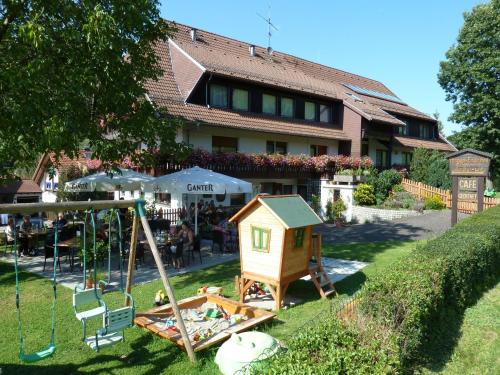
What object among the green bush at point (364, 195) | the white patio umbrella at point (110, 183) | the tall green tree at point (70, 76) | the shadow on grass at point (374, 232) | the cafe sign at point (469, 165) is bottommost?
the shadow on grass at point (374, 232)

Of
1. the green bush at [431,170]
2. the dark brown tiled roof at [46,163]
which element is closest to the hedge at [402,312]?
the green bush at [431,170]

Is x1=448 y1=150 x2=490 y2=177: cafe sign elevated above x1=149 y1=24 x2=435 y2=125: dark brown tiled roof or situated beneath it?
situated beneath

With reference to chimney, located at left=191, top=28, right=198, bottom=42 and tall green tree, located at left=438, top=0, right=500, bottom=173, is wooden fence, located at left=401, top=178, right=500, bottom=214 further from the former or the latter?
chimney, located at left=191, top=28, right=198, bottom=42

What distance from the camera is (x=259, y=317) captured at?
705 cm

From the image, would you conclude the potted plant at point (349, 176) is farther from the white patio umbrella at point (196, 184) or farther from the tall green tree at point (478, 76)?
the tall green tree at point (478, 76)

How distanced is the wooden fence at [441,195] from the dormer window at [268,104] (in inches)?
365

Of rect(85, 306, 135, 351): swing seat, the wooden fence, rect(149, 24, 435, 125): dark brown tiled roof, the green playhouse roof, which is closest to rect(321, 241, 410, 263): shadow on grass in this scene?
the green playhouse roof

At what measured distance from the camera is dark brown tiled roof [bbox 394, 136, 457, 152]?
32.4 metres

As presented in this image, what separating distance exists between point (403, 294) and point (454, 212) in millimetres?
10387

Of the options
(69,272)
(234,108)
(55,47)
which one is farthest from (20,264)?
(234,108)

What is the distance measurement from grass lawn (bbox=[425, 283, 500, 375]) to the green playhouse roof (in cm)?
324

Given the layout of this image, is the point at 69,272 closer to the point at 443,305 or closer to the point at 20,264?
the point at 20,264

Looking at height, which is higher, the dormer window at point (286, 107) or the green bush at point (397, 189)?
the dormer window at point (286, 107)

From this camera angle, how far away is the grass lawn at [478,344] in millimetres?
5766
